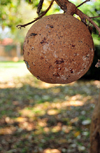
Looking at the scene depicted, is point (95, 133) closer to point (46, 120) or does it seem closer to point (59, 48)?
point (59, 48)

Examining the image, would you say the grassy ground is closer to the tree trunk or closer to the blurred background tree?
the blurred background tree

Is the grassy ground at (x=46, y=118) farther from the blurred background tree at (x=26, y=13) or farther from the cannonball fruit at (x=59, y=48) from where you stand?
the cannonball fruit at (x=59, y=48)

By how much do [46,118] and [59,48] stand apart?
13.2ft

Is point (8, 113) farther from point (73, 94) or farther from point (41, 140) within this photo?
point (73, 94)

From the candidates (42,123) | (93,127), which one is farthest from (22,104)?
(93,127)

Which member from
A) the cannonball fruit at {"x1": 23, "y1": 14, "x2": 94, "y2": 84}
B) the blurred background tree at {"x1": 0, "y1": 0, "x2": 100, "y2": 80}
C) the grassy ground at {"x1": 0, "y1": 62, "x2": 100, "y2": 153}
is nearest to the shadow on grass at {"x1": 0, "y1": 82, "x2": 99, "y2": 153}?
the grassy ground at {"x1": 0, "y1": 62, "x2": 100, "y2": 153}

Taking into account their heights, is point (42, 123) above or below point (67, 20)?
below

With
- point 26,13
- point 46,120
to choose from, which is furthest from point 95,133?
point 26,13

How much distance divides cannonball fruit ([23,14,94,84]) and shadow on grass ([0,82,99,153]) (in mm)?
2876

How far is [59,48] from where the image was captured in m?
1.17

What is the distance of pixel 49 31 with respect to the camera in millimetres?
1195

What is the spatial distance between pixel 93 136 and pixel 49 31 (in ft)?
5.56

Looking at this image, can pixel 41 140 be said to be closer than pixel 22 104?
Yes

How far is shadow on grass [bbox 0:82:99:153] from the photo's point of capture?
3.92m
